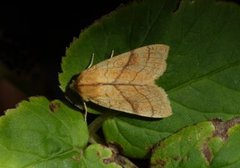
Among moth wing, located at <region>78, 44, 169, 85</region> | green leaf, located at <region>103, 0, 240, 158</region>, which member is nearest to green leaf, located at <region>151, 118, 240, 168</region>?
green leaf, located at <region>103, 0, 240, 158</region>

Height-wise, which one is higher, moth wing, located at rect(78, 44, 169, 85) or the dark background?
moth wing, located at rect(78, 44, 169, 85)

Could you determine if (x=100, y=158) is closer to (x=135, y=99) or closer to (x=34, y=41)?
(x=135, y=99)

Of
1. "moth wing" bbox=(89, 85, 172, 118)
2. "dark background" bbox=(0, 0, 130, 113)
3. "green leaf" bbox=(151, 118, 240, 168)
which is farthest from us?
"dark background" bbox=(0, 0, 130, 113)

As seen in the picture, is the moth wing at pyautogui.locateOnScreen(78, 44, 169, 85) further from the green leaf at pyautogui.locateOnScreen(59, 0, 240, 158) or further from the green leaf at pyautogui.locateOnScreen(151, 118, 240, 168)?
the green leaf at pyautogui.locateOnScreen(151, 118, 240, 168)

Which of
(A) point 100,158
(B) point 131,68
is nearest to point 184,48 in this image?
(B) point 131,68

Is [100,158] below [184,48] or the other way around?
below

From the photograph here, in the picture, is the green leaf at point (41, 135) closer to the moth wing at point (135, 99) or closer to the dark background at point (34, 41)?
the moth wing at point (135, 99)
